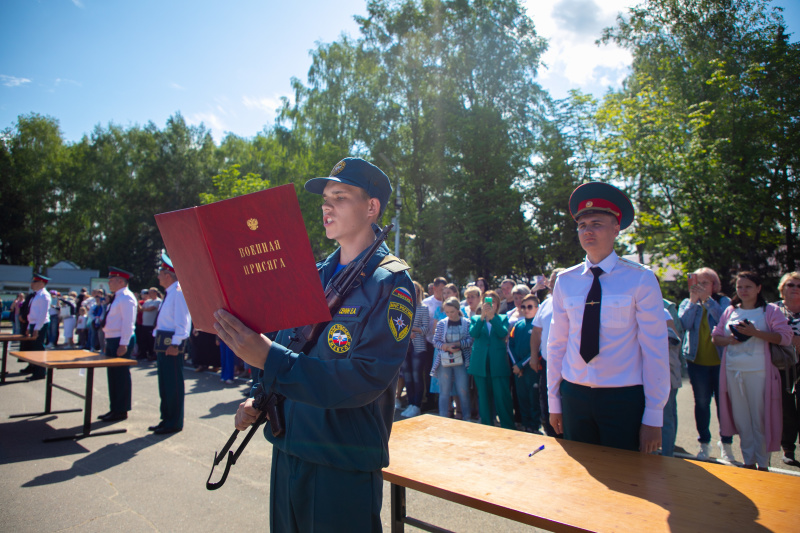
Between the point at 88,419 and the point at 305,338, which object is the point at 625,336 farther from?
the point at 88,419

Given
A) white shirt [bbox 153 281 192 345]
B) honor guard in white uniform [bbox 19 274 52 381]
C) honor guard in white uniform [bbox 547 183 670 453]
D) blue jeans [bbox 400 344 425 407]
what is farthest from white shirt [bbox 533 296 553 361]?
honor guard in white uniform [bbox 19 274 52 381]

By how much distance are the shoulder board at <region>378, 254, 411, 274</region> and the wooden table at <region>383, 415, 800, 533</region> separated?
88cm

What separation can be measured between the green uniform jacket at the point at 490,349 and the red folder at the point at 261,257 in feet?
18.1

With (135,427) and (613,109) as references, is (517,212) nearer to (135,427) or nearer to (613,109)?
(613,109)

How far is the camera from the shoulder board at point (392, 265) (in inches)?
72.7

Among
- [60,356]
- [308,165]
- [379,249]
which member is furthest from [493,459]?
[308,165]

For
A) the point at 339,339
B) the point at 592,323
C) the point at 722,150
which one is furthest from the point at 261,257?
the point at 722,150

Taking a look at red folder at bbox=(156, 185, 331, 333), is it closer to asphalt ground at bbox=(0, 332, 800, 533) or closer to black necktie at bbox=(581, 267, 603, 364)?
black necktie at bbox=(581, 267, 603, 364)

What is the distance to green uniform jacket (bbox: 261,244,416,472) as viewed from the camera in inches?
61.4

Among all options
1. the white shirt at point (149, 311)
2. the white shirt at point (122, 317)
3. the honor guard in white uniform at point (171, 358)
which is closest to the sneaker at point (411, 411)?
the honor guard in white uniform at point (171, 358)

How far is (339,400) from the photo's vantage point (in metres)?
1.56

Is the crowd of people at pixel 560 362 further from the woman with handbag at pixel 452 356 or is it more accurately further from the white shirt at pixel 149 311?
the white shirt at pixel 149 311

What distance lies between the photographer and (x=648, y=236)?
17.2 m

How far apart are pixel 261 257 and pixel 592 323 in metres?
2.08
